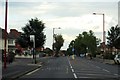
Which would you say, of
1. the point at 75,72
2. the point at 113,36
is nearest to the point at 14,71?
the point at 75,72

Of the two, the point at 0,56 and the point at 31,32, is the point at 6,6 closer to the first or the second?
the point at 0,56

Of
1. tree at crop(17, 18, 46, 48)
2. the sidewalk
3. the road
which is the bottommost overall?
the road

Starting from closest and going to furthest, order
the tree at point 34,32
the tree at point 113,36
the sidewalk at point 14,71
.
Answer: the sidewalk at point 14,71 → the tree at point 34,32 → the tree at point 113,36

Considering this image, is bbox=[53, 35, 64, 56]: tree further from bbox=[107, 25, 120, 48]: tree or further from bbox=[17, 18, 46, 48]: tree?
bbox=[17, 18, 46, 48]: tree

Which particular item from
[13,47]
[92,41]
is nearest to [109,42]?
[92,41]

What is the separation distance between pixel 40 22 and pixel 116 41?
27345mm

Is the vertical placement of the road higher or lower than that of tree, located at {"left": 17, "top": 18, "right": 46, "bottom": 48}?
lower

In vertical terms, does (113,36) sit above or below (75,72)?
above

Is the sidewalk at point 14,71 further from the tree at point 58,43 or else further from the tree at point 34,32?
the tree at point 58,43

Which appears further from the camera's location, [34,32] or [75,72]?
[34,32]

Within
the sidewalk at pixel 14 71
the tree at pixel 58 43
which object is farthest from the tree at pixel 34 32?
the tree at pixel 58 43

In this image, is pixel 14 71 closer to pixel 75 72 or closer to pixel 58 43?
pixel 75 72

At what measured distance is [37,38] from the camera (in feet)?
191

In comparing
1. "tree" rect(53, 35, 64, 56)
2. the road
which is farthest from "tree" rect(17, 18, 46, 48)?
"tree" rect(53, 35, 64, 56)
